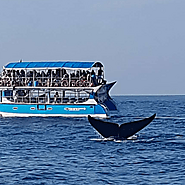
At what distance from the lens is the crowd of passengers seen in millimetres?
64375

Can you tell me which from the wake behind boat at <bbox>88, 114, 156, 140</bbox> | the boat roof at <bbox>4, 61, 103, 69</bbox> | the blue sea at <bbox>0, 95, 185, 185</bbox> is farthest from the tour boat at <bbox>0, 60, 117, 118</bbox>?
the wake behind boat at <bbox>88, 114, 156, 140</bbox>

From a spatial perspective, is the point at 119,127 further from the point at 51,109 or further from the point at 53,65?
the point at 53,65

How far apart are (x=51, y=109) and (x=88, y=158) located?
109ft

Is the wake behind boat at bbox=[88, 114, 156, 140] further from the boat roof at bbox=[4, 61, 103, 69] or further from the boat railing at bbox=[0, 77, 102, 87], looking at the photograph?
the boat roof at bbox=[4, 61, 103, 69]

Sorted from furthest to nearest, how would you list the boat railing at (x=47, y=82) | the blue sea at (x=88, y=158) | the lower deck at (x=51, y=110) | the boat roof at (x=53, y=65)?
the boat roof at (x=53, y=65), the boat railing at (x=47, y=82), the lower deck at (x=51, y=110), the blue sea at (x=88, y=158)

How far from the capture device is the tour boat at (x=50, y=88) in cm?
A: 6291

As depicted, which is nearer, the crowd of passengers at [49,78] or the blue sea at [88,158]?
the blue sea at [88,158]

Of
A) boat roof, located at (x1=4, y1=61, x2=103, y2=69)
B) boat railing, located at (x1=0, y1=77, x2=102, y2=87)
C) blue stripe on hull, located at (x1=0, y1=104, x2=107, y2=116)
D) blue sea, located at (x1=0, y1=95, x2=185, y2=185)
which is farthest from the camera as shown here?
boat roof, located at (x1=4, y1=61, x2=103, y2=69)

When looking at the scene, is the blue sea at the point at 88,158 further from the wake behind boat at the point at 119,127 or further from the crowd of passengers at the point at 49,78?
the crowd of passengers at the point at 49,78

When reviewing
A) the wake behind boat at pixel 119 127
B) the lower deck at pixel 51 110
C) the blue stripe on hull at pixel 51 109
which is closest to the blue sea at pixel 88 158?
the wake behind boat at pixel 119 127

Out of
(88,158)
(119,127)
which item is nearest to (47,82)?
(119,127)

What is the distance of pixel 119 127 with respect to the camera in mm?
38469

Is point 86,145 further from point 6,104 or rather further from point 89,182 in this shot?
point 6,104

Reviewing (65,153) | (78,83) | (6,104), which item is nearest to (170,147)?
(65,153)
